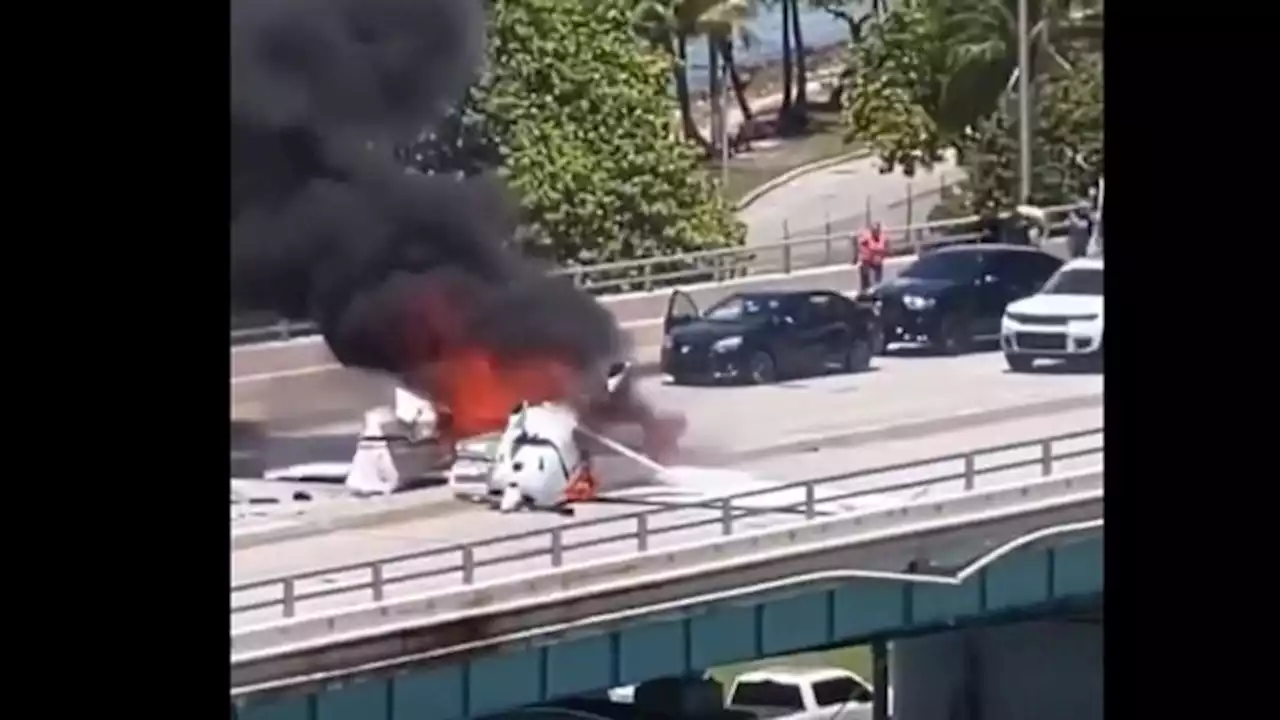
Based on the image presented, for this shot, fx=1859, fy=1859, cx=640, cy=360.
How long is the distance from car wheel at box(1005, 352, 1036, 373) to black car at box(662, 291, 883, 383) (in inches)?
5.2

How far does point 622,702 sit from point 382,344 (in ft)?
1.23

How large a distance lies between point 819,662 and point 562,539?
0.27 metres

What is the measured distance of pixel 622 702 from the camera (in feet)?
5.25

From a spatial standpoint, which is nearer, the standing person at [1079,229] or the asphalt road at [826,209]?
the standing person at [1079,229]

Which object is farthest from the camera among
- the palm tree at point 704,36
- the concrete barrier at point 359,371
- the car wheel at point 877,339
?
the car wheel at point 877,339

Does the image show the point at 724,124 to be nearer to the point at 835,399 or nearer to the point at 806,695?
the point at 835,399

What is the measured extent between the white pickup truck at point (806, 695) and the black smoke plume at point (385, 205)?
0.32 meters

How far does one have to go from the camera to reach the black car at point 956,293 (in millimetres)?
1610

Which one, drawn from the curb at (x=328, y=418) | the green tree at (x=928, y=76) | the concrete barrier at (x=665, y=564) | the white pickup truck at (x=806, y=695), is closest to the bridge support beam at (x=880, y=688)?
the white pickup truck at (x=806, y=695)

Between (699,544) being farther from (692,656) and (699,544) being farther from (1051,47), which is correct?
(1051,47)

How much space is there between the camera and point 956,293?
65.3 inches

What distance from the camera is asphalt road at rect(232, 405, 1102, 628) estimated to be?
5.20ft

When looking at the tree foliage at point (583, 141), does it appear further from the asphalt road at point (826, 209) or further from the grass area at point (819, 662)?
the grass area at point (819, 662)
